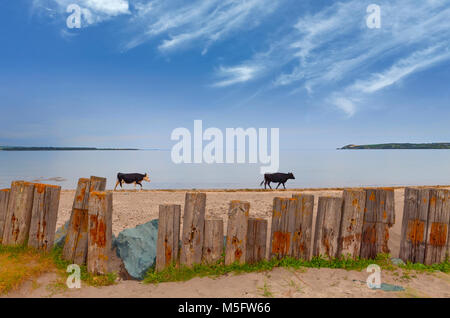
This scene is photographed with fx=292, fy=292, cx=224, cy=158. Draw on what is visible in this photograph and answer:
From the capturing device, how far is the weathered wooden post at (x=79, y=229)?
5410 mm

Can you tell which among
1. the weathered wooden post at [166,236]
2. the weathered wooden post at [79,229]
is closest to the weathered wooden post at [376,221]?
the weathered wooden post at [166,236]

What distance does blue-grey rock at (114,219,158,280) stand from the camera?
17.4 feet

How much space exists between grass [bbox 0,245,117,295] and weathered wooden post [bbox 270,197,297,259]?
9.56ft

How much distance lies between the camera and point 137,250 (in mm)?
5570

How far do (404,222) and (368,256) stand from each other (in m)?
0.98

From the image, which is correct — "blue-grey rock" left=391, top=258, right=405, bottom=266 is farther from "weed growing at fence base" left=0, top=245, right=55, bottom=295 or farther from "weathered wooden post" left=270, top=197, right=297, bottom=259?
"weed growing at fence base" left=0, top=245, right=55, bottom=295

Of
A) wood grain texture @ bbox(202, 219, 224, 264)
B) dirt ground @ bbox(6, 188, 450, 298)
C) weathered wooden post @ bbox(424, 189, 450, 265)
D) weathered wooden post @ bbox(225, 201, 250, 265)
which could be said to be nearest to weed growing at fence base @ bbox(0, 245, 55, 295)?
dirt ground @ bbox(6, 188, 450, 298)

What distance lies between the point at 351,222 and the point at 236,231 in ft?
7.04

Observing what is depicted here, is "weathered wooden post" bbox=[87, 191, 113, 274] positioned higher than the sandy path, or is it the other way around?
"weathered wooden post" bbox=[87, 191, 113, 274]
